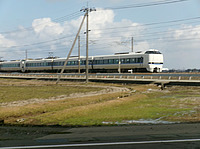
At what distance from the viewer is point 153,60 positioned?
2320 inches

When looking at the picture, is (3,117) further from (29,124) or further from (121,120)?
(121,120)

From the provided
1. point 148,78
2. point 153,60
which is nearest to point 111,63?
point 153,60

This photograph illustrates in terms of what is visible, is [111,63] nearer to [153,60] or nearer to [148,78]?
[153,60]

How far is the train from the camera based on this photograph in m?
59.6

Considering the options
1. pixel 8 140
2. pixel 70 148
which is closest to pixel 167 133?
pixel 70 148

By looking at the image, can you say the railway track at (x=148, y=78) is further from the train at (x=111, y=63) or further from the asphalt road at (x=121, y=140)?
the asphalt road at (x=121, y=140)

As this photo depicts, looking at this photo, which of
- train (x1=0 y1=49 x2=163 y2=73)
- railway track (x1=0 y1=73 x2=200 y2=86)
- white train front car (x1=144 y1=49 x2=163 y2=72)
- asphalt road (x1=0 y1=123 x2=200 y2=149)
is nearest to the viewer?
asphalt road (x1=0 y1=123 x2=200 y2=149)

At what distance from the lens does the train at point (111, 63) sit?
196 ft

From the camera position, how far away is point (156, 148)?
25.0ft

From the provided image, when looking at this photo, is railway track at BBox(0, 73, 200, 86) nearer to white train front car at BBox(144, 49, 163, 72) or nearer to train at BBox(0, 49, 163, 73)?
white train front car at BBox(144, 49, 163, 72)

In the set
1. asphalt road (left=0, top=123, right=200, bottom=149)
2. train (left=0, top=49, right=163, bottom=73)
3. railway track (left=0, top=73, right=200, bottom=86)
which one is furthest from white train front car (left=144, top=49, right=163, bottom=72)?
asphalt road (left=0, top=123, right=200, bottom=149)

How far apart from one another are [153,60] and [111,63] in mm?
13060

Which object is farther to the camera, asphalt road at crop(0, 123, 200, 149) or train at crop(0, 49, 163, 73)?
train at crop(0, 49, 163, 73)

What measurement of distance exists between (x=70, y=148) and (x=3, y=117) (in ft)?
32.4
